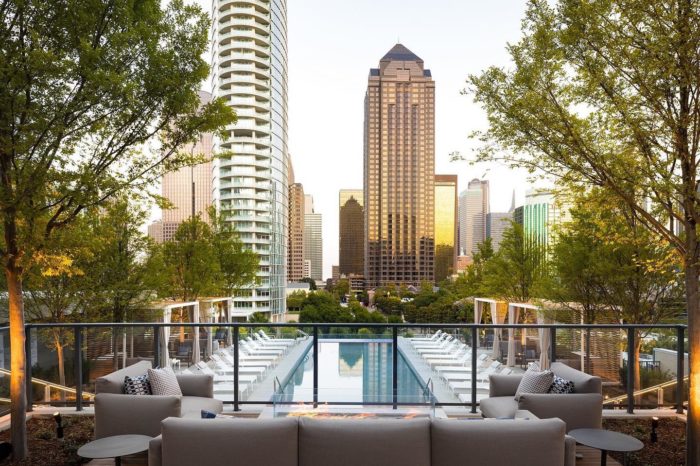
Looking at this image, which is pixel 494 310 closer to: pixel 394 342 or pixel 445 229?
pixel 394 342

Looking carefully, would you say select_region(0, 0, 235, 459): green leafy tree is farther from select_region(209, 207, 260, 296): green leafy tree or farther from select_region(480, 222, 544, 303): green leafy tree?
select_region(209, 207, 260, 296): green leafy tree

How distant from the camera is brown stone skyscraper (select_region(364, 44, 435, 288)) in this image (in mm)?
98562

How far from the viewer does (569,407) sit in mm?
4371

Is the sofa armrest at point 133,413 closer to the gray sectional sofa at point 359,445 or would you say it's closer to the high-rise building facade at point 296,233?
the gray sectional sofa at point 359,445

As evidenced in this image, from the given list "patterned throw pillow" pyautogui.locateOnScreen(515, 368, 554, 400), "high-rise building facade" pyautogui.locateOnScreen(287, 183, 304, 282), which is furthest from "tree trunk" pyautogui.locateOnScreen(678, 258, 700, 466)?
"high-rise building facade" pyautogui.locateOnScreen(287, 183, 304, 282)

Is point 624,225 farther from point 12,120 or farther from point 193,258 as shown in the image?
point 193,258

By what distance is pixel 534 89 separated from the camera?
4594 millimetres

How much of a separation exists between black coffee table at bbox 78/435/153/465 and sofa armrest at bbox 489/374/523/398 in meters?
3.26

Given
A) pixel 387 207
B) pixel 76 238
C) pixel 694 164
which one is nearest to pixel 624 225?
pixel 694 164

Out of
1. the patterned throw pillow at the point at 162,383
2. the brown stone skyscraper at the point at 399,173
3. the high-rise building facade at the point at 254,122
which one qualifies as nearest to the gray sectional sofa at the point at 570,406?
the patterned throw pillow at the point at 162,383

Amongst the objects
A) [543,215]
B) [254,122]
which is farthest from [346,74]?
[543,215]

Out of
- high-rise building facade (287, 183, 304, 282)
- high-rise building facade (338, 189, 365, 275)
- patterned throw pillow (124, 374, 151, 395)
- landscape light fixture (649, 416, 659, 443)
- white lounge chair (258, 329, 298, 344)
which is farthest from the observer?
high-rise building facade (287, 183, 304, 282)

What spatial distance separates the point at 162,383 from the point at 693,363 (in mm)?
4722

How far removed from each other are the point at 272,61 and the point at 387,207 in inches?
1744
